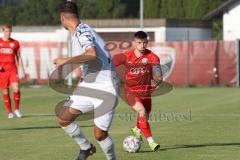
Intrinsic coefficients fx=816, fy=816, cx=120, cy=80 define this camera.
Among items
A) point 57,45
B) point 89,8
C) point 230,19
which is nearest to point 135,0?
point 89,8

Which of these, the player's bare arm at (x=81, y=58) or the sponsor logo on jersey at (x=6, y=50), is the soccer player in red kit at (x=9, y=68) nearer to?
the sponsor logo on jersey at (x=6, y=50)

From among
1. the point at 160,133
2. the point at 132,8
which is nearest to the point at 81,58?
the point at 160,133

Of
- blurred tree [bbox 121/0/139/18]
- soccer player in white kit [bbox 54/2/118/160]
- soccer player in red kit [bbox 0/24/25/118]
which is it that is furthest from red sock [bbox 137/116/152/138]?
blurred tree [bbox 121/0/139/18]

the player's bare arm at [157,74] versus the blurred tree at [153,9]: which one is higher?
the blurred tree at [153,9]

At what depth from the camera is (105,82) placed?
32.4ft

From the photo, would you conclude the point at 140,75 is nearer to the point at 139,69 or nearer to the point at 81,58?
the point at 139,69

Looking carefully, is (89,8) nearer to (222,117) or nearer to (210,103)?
(210,103)

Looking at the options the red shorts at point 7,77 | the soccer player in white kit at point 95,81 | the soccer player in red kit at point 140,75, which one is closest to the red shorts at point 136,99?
the soccer player in red kit at point 140,75

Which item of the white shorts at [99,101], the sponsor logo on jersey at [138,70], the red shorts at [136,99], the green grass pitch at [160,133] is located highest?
the sponsor logo on jersey at [138,70]

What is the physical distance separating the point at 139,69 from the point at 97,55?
3875mm

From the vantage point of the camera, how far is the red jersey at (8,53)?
20.0 metres

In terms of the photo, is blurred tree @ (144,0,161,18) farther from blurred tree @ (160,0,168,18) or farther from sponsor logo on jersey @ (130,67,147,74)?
sponsor logo on jersey @ (130,67,147,74)

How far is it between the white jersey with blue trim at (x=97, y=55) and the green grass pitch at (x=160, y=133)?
2.24 m

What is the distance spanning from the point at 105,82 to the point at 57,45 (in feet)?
102
